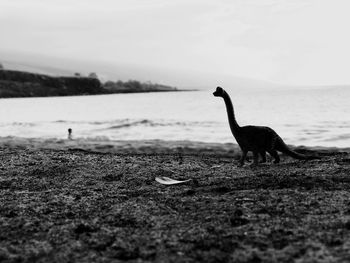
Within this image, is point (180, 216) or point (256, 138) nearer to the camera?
point (180, 216)

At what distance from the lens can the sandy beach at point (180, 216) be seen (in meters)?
3.75

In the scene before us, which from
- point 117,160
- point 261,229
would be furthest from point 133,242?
point 117,160

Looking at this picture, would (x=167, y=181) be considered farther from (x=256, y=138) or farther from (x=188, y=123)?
(x=188, y=123)

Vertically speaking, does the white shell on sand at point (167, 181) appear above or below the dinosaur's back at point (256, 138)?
below

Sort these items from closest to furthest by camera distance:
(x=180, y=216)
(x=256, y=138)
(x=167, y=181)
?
(x=180, y=216)
(x=167, y=181)
(x=256, y=138)

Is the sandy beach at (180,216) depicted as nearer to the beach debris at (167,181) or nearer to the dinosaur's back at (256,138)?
the beach debris at (167,181)

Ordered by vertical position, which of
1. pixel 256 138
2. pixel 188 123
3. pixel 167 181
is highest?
pixel 256 138

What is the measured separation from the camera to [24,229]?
15.0ft

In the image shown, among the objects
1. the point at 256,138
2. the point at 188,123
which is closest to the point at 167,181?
the point at 256,138

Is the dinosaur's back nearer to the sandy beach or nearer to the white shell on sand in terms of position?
the sandy beach

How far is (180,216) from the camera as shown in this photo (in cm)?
487

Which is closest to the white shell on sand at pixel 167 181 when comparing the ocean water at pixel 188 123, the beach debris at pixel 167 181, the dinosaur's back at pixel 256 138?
the beach debris at pixel 167 181

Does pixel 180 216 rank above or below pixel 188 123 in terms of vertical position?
above

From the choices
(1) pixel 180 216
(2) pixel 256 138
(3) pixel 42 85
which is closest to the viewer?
(1) pixel 180 216
